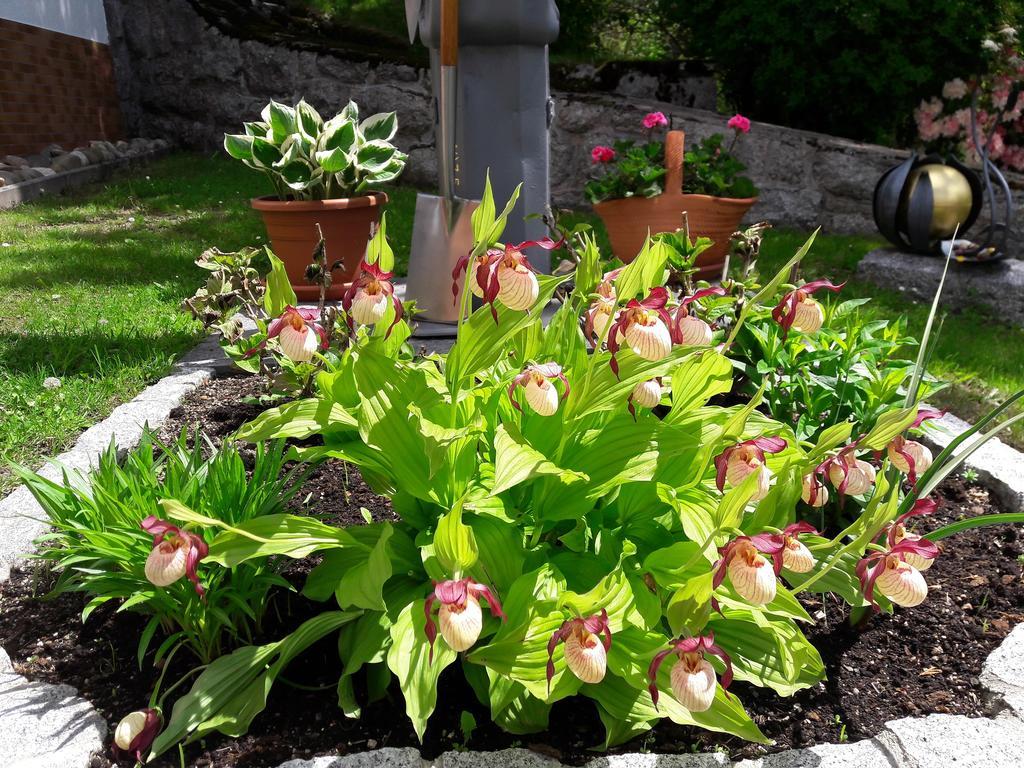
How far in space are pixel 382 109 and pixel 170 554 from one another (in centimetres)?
595

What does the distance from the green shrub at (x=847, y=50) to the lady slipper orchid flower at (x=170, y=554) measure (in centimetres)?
541

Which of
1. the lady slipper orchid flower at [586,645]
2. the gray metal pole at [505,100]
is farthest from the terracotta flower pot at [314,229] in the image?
the lady slipper orchid flower at [586,645]

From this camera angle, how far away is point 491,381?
161 centimetres

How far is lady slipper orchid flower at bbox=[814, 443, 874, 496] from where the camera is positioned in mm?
1299

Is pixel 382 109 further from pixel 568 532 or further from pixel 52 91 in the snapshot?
pixel 568 532

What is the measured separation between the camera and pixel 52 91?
6.84 m

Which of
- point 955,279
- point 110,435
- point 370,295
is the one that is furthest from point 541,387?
point 955,279

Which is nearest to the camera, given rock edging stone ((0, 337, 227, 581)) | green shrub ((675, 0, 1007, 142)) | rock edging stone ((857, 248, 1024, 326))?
rock edging stone ((0, 337, 227, 581))

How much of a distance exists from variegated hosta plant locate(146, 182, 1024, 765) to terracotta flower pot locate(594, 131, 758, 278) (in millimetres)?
2750

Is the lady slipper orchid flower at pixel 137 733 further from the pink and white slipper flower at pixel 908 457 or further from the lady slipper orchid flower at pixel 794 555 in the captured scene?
the pink and white slipper flower at pixel 908 457

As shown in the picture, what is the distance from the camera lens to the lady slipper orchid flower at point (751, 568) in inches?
43.0

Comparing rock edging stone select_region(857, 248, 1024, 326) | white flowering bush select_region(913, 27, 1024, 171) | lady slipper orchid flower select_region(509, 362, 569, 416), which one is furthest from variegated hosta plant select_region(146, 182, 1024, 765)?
white flowering bush select_region(913, 27, 1024, 171)

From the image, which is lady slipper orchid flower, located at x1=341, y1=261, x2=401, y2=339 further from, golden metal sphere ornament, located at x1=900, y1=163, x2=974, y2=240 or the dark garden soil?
golden metal sphere ornament, located at x1=900, y1=163, x2=974, y2=240

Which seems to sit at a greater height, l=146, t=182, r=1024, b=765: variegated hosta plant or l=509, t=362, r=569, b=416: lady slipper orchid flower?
l=509, t=362, r=569, b=416: lady slipper orchid flower
